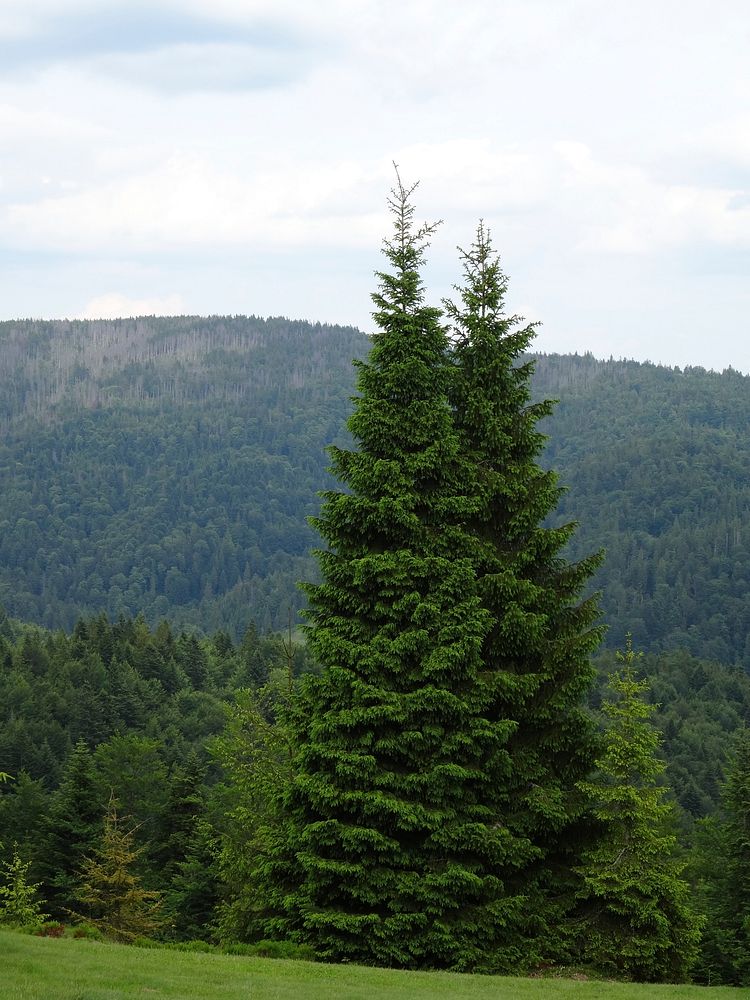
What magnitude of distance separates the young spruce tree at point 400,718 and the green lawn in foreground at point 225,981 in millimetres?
2146

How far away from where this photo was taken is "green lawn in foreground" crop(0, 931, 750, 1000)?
55.3ft

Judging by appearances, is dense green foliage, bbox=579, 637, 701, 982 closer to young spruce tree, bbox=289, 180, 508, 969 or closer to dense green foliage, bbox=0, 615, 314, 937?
young spruce tree, bbox=289, 180, 508, 969

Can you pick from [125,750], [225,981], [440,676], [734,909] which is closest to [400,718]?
[440,676]

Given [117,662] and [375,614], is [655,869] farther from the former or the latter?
[117,662]

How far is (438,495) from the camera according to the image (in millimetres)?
26578

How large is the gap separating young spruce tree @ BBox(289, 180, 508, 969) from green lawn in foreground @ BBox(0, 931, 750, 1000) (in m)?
2.15

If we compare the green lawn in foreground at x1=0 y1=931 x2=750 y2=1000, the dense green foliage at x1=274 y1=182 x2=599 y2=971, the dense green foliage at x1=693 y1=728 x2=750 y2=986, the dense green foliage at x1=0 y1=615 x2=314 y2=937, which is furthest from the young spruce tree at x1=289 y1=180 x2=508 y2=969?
the dense green foliage at x1=693 y1=728 x2=750 y2=986

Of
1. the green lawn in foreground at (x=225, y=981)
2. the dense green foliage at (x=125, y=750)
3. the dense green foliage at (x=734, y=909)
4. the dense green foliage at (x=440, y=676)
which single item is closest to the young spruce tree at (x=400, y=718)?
the dense green foliage at (x=440, y=676)

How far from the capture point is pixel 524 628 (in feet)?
84.5

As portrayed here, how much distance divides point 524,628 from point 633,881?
19.2 ft

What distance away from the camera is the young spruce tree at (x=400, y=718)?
79.0 ft

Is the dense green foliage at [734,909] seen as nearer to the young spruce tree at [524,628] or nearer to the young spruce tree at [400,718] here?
the young spruce tree at [524,628]

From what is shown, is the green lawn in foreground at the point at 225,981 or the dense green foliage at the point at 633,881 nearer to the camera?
the green lawn in foreground at the point at 225,981

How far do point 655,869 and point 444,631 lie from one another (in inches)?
274
